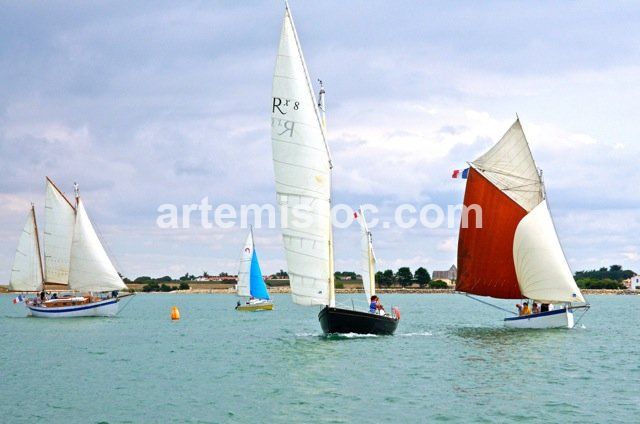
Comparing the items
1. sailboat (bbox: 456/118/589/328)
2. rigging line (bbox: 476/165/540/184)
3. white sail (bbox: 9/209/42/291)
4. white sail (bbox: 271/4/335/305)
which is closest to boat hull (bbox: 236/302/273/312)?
white sail (bbox: 9/209/42/291)

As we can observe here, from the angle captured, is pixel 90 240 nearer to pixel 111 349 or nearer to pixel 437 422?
pixel 111 349

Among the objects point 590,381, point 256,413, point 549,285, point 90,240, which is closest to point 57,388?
point 256,413

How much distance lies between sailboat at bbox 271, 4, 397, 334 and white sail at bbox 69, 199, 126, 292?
3829cm

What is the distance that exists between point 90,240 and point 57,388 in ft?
149

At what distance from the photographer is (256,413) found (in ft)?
103

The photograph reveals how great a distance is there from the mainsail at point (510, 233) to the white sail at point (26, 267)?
141 ft

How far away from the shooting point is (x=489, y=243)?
211 ft

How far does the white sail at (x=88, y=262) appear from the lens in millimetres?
81250

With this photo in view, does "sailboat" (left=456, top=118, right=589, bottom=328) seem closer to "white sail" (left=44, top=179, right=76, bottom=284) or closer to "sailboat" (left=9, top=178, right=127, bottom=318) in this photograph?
→ "sailboat" (left=9, top=178, right=127, bottom=318)

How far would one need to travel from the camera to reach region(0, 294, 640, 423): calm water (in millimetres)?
31516

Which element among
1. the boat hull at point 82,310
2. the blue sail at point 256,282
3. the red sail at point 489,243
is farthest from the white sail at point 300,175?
the blue sail at point 256,282

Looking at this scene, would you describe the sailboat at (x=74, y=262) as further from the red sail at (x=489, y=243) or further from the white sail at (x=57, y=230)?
the red sail at (x=489, y=243)

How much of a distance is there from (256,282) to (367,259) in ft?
163

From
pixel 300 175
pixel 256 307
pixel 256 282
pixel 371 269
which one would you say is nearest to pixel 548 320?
pixel 371 269
